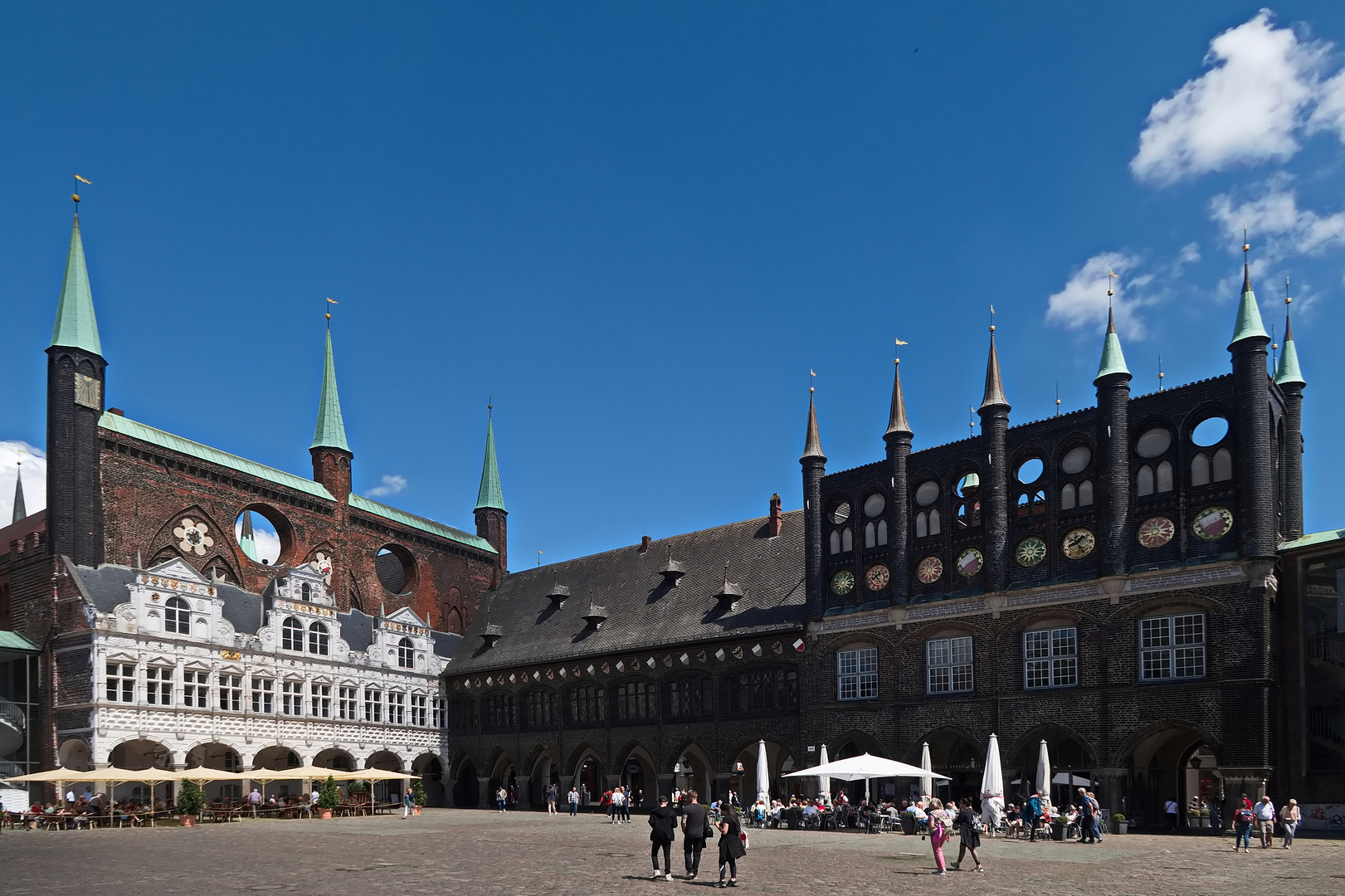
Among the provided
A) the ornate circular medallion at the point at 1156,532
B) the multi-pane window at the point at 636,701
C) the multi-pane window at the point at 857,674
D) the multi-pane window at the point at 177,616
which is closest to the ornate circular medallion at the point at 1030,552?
the ornate circular medallion at the point at 1156,532

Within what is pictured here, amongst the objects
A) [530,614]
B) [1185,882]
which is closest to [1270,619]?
[1185,882]

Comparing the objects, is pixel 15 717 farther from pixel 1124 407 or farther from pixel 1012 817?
pixel 1124 407

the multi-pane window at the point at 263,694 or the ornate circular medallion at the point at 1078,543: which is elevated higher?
the ornate circular medallion at the point at 1078,543

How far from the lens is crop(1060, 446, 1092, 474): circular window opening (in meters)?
43.2

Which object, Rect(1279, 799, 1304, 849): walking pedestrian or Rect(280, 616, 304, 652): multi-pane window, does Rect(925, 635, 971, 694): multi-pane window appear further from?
Rect(280, 616, 304, 652): multi-pane window

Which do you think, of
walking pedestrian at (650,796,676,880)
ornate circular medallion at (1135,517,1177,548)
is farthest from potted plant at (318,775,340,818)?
ornate circular medallion at (1135,517,1177,548)

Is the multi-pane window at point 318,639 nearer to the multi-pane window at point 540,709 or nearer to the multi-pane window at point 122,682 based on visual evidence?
the multi-pane window at point 122,682

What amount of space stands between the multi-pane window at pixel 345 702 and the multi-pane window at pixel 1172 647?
122ft

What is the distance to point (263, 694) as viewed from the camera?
5544 centimetres

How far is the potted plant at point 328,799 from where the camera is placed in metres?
49.8

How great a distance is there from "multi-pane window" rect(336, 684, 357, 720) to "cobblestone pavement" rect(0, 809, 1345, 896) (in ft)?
69.3

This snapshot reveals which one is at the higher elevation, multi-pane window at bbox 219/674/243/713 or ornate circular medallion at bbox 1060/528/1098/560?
ornate circular medallion at bbox 1060/528/1098/560

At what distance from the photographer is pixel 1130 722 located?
132 ft

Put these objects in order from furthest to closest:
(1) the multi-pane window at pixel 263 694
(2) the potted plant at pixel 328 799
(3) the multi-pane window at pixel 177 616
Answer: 1. (1) the multi-pane window at pixel 263 694
2. (3) the multi-pane window at pixel 177 616
3. (2) the potted plant at pixel 328 799
